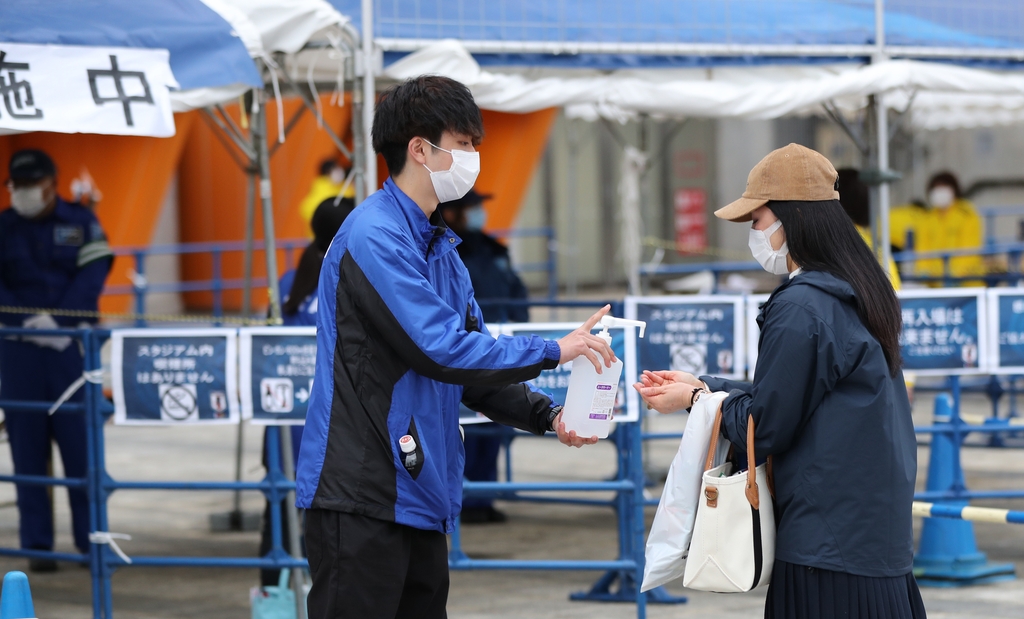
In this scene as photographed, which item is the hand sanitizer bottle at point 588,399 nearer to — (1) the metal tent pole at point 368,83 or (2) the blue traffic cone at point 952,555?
(1) the metal tent pole at point 368,83

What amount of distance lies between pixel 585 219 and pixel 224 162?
6138mm

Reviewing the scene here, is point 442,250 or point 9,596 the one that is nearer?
point 442,250

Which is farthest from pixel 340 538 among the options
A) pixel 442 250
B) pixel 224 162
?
pixel 224 162

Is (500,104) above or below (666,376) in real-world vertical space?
above

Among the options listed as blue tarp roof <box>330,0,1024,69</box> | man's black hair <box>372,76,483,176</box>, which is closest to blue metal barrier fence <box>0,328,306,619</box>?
blue tarp roof <box>330,0,1024,69</box>

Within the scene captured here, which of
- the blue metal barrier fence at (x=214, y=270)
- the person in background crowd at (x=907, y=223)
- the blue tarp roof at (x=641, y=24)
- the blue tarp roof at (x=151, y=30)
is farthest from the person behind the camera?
the blue metal barrier fence at (x=214, y=270)

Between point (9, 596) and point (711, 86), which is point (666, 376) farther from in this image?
point (711, 86)

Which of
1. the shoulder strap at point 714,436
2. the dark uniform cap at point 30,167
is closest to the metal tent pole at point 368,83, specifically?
the dark uniform cap at point 30,167

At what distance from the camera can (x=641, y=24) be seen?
7.20 meters

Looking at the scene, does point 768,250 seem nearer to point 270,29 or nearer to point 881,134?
point 270,29

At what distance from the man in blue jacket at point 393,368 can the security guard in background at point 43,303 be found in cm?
416

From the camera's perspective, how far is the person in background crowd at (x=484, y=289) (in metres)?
7.95

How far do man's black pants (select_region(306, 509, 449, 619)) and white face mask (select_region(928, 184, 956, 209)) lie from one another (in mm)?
10214

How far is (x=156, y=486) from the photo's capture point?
18.7 ft
